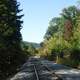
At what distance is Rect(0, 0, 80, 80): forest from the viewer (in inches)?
1337

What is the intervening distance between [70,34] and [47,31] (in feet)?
206

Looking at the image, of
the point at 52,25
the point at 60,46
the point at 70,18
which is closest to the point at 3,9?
the point at 60,46

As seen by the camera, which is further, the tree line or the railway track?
the tree line

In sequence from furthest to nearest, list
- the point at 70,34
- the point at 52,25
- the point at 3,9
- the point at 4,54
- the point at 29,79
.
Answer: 1. the point at 52,25
2. the point at 70,34
3. the point at 3,9
4. the point at 4,54
5. the point at 29,79

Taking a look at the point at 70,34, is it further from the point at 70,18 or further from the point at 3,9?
the point at 3,9

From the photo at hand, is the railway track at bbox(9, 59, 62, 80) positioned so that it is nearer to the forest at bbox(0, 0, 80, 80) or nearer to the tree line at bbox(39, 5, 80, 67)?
the forest at bbox(0, 0, 80, 80)

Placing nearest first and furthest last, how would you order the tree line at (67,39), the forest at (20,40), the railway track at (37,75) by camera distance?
the railway track at (37,75) → the forest at (20,40) → the tree line at (67,39)

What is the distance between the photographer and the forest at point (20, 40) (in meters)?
34.0

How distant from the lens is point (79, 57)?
57.8 m

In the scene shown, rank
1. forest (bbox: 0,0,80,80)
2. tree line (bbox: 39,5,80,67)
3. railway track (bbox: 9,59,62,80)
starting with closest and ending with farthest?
1. railway track (bbox: 9,59,62,80)
2. forest (bbox: 0,0,80,80)
3. tree line (bbox: 39,5,80,67)

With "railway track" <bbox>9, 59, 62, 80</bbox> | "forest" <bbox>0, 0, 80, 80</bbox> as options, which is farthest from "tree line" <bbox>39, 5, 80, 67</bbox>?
"railway track" <bbox>9, 59, 62, 80</bbox>

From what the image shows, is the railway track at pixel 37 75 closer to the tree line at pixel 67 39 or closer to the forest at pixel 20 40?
the forest at pixel 20 40

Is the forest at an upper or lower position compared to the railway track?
upper

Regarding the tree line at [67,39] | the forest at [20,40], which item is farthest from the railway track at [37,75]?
the tree line at [67,39]
